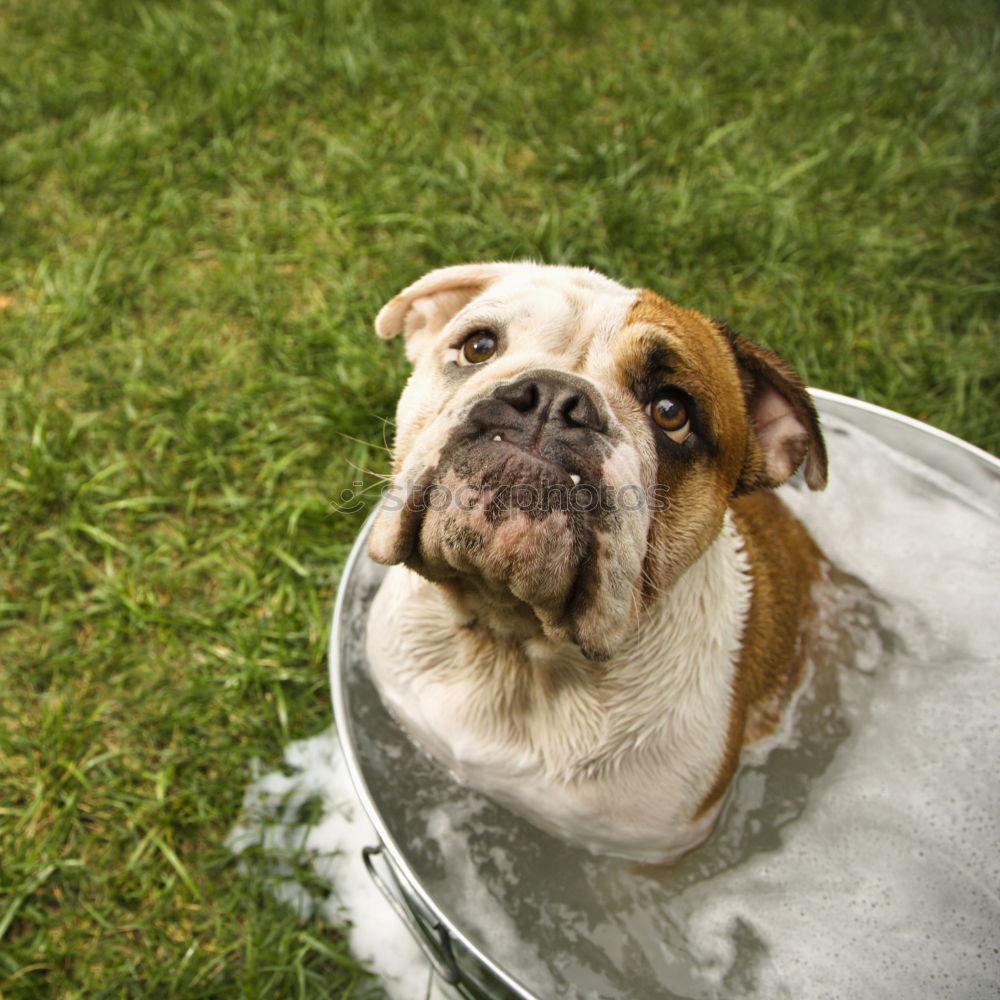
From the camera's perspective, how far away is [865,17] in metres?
6.05

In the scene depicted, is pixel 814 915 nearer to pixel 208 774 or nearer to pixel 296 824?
pixel 296 824

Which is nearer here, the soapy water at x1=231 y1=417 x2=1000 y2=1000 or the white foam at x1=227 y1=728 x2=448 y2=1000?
the soapy water at x1=231 y1=417 x2=1000 y2=1000

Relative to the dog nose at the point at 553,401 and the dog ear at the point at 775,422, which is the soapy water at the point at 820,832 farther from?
the dog nose at the point at 553,401

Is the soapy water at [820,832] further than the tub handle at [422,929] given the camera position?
Yes

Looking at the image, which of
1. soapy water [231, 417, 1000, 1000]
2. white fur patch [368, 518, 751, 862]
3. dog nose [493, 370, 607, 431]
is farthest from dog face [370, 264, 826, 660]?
soapy water [231, 417, 1000, 1000]

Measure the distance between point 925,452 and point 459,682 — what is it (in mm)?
2052

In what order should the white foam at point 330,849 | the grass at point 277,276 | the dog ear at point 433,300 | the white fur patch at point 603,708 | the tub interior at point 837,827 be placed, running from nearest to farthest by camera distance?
the white fur patch at point 603,708 < the dog ear at point 433,300 < the tub interior at point 837,827 < the white foam at point 330,849 < the grass at point 277,276

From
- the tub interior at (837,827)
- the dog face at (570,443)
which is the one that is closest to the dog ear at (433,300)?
the dog face at (570,443)

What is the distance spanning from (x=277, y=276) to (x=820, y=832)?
141 inches

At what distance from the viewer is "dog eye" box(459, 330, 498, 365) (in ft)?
8.41

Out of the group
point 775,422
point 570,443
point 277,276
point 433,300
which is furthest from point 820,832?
point 277,276

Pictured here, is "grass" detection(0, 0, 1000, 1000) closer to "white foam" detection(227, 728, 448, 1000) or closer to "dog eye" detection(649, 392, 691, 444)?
"white foam" detection(227, 728, 448, 1000)

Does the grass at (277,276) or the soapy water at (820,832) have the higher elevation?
the grass at (277,276)

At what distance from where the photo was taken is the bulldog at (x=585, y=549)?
7.09 ft
